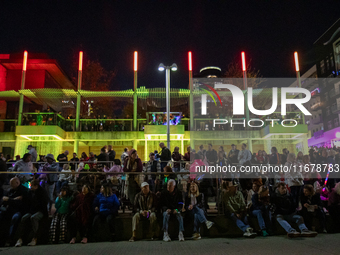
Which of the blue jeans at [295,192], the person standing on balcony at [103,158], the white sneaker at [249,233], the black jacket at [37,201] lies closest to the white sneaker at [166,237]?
the white sneaker at [249,233]

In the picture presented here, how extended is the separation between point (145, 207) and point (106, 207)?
2.96 feet

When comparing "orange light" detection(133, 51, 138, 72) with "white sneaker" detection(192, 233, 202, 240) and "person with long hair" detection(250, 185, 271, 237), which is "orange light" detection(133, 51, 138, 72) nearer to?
"person with long hair" detection(250, 185, 271, 237)

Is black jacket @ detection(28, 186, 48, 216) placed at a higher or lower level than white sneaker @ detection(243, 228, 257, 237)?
higher

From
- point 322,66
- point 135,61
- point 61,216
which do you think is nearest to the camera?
point 61,216

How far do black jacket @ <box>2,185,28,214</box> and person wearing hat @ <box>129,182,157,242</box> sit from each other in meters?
2.53

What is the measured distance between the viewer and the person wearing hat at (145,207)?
626 centimetres

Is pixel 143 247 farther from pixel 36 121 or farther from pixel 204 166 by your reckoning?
pixel 36 121

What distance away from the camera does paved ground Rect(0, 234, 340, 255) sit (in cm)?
508

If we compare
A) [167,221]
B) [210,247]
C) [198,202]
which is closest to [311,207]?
[198,202]

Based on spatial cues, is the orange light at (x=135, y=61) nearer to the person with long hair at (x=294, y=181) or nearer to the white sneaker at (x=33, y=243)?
the person with long hair at (x=294, y=181)

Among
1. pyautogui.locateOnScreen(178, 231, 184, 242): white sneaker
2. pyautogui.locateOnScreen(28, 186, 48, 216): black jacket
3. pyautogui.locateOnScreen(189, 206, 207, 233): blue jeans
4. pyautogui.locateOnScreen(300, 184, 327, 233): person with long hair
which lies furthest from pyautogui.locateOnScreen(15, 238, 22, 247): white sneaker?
pyautogui.locateOnScreen(300, 184, 327, 233): person with long hair

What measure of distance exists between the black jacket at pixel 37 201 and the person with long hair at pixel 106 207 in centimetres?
115

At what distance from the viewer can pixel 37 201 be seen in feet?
20.3

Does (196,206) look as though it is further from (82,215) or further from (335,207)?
(335,207)
